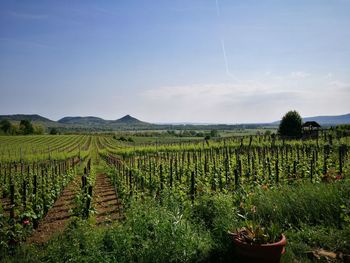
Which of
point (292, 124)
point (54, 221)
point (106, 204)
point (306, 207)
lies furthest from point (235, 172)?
point (292, 124)

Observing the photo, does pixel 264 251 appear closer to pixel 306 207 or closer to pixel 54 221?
pixel 306 207

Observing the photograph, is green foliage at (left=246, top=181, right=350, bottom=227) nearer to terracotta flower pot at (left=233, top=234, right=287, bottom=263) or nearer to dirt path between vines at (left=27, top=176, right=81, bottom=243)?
terracotta flower pot at (left=233, top=234, right=287, bottom=263)

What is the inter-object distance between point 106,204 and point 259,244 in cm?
966

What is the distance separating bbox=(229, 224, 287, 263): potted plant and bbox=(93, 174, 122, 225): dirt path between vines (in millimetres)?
4437

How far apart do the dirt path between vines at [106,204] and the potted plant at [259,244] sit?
14.6 ft

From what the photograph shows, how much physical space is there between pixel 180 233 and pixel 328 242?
2.63m

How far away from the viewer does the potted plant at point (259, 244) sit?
4.45 m

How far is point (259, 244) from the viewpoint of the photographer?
4543 mm

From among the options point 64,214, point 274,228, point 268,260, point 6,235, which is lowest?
point 64,214

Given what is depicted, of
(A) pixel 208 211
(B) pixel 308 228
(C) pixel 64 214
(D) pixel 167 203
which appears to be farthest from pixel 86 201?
(B) pixel 308 228

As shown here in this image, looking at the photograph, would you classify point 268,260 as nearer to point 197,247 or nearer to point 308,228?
point 197,247

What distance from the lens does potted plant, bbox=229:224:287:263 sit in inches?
175

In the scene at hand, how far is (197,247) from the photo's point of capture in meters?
5.52

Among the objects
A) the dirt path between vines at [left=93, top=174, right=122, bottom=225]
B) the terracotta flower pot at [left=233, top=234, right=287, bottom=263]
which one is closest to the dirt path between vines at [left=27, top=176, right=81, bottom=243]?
the dirt path between vines at [left=93, top=174, right=122, bottom=225]
